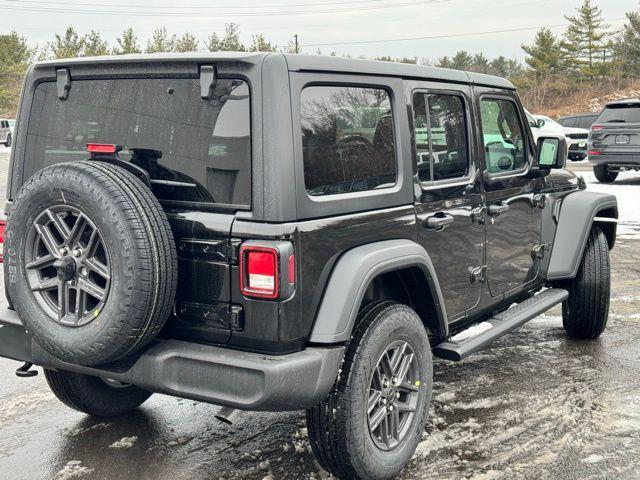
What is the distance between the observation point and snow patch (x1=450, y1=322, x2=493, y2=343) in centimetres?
405

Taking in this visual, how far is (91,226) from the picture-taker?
284cm

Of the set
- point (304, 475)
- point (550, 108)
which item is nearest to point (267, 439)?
point (304, 475)

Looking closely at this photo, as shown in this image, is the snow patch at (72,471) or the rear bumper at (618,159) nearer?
the snow patch at (72,471)

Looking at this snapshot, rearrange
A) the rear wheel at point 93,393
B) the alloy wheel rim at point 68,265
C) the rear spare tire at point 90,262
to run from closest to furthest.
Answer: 1. the rear spare tire at point 90,262
2. the alloy wheel rim at point 68,265
3. the rear wheel at point 93,393

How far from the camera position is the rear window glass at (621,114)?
50.0 feet

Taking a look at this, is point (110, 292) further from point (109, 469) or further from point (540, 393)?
point (540, 393)

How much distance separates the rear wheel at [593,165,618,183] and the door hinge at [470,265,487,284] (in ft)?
42.7

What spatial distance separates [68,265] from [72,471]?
1136mm

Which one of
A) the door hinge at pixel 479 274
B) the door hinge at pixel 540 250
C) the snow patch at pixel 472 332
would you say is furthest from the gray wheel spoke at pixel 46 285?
the door hinge at pixel 540 250

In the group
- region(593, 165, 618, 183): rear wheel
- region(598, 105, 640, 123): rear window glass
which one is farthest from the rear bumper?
region(598, 105, 640, 123): rear window glass

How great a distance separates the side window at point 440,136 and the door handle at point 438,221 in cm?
19

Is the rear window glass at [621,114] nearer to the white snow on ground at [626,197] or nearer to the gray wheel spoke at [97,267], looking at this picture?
the white snow on ground at [626,197]

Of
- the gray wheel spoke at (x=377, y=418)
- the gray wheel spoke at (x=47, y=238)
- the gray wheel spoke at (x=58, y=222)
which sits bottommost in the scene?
the gray wheel spoke at (x=377, y=418)

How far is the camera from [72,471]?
3.46 meters
